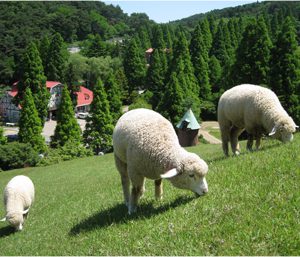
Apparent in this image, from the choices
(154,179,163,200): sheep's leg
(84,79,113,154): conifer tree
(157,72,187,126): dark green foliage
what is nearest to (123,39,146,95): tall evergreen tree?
(157,72,187,126): dark green foliage

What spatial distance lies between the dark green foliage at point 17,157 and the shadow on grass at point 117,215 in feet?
97.7

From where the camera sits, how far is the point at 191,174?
785 centimetres

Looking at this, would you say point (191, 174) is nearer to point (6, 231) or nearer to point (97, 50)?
point (6, 231)

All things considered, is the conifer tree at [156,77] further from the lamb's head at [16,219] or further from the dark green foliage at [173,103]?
the lamb's head at [16,219]

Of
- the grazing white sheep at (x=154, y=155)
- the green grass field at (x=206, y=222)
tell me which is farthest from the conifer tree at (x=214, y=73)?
the grazing white sheep at (x=154, y=155)

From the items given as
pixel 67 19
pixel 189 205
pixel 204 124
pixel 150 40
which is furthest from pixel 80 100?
pixel 189 205

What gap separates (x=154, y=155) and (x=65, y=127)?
123ft

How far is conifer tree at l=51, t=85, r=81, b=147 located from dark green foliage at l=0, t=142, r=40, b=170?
18.5 feet

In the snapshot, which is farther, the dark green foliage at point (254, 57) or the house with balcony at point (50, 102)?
the house with balcony at point (50, 102)

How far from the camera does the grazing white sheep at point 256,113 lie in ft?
40.6

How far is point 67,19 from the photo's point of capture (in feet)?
447

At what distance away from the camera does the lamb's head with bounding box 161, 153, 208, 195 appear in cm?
780

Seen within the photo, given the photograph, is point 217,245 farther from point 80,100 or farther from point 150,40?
point 150,40

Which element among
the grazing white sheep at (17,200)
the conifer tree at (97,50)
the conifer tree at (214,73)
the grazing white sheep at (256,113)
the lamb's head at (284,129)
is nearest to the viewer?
the lamb's head at (284,129)
